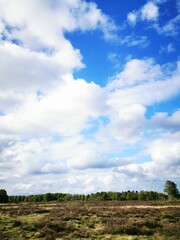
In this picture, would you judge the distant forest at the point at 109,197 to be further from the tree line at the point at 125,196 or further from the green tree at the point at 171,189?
the green tree at the point at 171,189

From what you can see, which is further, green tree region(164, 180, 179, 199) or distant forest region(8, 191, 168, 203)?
distant forest region(8, 191, 168, 203)

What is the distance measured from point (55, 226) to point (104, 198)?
381 ft

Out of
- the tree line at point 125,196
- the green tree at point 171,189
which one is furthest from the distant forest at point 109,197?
the green tree at point 171,189

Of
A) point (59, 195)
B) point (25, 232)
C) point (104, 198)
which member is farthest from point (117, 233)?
point (59, 195)

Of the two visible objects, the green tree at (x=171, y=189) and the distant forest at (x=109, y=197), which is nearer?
the green tree at (x=171, y=189)

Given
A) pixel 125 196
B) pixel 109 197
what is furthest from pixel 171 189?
pixel 109 197

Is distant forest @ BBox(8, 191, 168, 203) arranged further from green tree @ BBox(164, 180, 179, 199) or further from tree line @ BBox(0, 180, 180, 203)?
green tree @ BBox(164, 180, 179, 199)

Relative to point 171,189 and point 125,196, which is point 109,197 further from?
point 171,189

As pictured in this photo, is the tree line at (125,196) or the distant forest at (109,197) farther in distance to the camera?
the distant forest at (109,197)

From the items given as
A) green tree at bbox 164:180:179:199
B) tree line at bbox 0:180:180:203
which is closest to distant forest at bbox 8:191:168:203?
tree line at bbox 0:180:180:203

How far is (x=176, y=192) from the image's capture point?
9162 centimetres

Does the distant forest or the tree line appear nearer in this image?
the tree line

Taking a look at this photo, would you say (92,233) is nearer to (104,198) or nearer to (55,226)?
(55,226)

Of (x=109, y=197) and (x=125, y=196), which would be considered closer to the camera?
(x=125, y=196)
